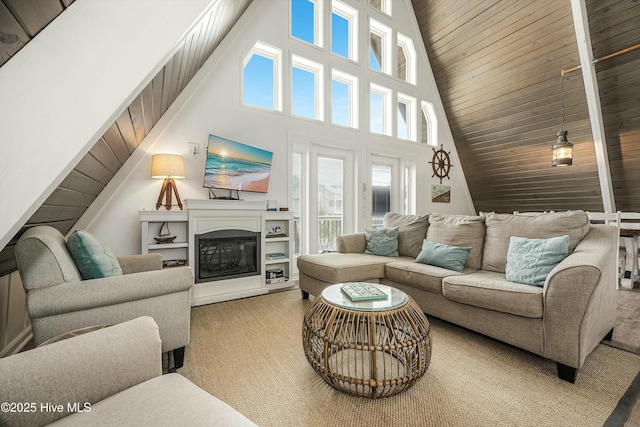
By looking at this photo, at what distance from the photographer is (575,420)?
1.32 meters

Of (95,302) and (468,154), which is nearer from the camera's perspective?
(95,302)

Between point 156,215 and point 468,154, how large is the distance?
5499mm

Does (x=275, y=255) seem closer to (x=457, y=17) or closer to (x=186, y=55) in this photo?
(x=186, y=55)

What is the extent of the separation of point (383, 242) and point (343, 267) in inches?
32.0

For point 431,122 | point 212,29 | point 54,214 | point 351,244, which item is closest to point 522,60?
point 431,122

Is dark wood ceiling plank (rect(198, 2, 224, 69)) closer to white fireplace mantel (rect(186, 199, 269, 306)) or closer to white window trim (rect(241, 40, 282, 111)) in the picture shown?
white window trim (rect(241, 40, 282, 111))

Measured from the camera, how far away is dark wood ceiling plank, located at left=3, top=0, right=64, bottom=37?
2.39ft

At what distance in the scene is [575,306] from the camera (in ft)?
5.19

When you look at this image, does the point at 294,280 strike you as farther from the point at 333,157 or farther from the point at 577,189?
the point at 577,189

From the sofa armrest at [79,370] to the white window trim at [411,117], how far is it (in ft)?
17.6

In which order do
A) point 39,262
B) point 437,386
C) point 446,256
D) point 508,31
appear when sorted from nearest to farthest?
1. point 39,262
2. point 437,386
3. point 446,256
4. point 508,31

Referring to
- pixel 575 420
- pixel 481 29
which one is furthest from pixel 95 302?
pixel 481 29

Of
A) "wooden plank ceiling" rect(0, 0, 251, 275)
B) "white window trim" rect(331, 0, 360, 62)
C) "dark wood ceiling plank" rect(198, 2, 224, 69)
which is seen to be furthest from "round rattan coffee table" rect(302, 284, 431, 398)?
"white window trim" rect(331, 0, 360, 62)

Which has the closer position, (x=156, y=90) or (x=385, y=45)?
(x=156, y=90)
